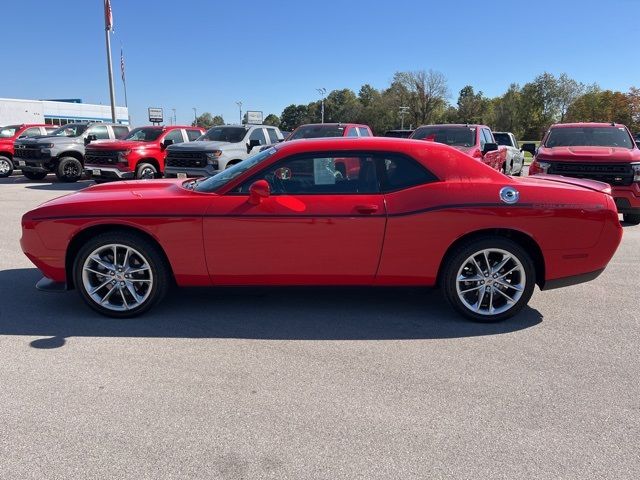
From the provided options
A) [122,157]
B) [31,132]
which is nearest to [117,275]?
[122,157]

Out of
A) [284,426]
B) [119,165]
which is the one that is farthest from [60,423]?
[119,165]

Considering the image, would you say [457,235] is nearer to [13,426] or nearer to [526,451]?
[526,451]

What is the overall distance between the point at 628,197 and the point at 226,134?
938 cm

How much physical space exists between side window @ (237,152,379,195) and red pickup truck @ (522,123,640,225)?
20.7 feet

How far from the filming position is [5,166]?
691 inches

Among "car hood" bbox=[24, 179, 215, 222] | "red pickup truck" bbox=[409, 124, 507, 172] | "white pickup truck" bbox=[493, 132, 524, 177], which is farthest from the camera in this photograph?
"white pickup truck" bbox=[493, 132, 524, 177]

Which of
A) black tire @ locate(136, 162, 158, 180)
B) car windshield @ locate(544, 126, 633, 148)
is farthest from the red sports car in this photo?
black tire @ locate(136, 162, 158, 180)

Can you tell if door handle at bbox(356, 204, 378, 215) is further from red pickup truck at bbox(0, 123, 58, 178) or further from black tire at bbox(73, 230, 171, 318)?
red pickup truck at bbox(0, 123, 58, 178)

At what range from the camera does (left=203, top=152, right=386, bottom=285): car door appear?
163 inches

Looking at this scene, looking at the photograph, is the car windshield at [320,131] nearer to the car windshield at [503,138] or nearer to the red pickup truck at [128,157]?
the red pickup truck at [128,157]

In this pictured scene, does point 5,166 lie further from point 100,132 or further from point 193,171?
point 193,171

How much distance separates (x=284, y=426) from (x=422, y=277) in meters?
1.95

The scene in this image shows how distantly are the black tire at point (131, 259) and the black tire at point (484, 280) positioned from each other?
242 centimetres

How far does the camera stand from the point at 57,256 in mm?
4297
